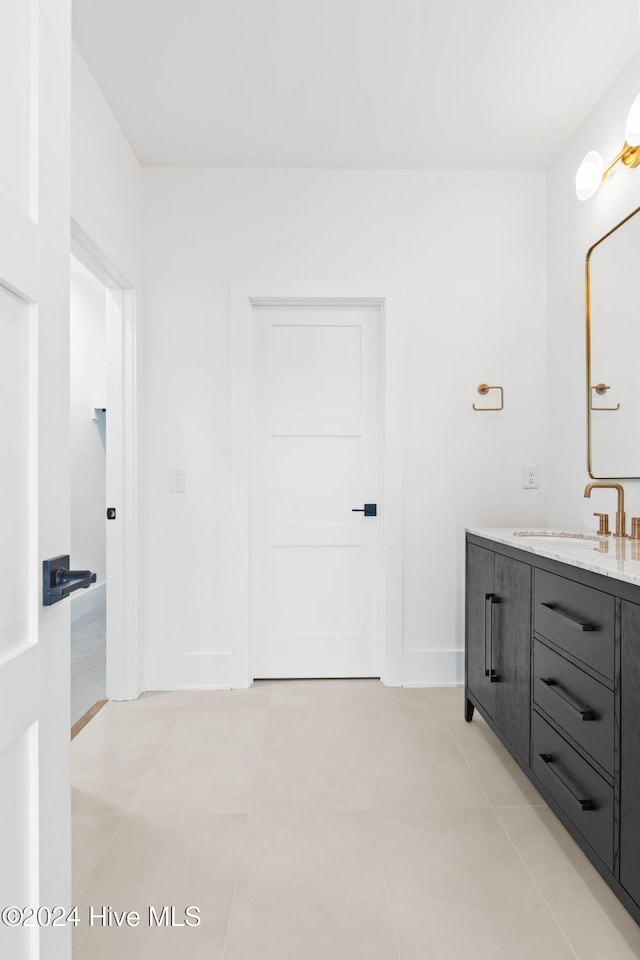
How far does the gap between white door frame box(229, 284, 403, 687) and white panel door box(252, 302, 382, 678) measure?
0.38 ft

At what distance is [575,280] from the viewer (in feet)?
8.71

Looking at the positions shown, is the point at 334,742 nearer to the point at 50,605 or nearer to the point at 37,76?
the point at 50,605

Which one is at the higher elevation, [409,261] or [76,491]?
[409,261]

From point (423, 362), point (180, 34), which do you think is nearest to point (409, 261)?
point (423, 362)

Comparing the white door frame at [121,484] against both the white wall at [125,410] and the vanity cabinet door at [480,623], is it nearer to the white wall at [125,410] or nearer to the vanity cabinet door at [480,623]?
the white wall at [125,410]

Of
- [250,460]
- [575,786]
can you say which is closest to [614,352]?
[575,786]

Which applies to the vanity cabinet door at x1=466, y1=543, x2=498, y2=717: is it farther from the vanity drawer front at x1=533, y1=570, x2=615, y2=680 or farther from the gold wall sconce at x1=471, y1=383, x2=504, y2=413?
the gold wall sconce at x1=471, y1=383, x2=504, y2=413

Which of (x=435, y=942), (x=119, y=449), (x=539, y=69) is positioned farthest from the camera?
(x=119, y=449)

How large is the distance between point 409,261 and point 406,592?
1669mm

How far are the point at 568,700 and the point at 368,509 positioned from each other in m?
1.59

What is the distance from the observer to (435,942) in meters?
1.34

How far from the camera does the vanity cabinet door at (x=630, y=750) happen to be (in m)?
1.26

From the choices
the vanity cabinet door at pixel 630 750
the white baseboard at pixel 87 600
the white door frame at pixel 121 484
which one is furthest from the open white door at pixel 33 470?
the white baseboard at pixel 87 600

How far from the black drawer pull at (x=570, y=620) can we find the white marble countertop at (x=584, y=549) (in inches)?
5.5
